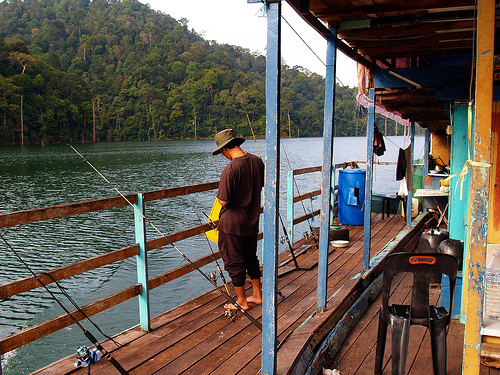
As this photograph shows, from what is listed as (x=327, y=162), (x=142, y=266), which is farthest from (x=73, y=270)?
(x=327, y=162)

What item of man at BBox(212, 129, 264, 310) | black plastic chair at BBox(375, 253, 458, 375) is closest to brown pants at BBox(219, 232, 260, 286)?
man at BBox(212, 129, 264, 310)

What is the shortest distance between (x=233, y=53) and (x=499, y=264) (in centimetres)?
12948

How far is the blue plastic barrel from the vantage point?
8.12m

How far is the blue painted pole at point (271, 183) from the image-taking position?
2.50 meters

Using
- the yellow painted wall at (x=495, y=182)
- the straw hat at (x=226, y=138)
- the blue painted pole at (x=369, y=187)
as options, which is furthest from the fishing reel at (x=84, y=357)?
the yellow painted wall at (x=495, y=182)

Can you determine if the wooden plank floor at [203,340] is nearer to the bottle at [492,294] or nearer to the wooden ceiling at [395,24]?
the bottle at [492,294]

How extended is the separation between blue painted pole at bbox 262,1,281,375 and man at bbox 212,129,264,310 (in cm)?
110

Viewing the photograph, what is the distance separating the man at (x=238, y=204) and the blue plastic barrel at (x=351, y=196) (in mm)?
4552

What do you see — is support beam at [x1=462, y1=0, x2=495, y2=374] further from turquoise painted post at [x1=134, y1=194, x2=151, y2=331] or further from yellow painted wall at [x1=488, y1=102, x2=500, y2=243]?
yellow painted wall at [x1=488, y1=102, x2=500, y2=243]

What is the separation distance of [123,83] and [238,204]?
97.9 m

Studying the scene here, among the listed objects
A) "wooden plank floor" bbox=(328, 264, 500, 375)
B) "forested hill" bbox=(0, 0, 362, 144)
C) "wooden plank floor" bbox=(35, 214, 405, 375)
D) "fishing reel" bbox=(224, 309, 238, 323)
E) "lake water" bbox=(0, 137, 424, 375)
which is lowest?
"lake water" bbox=(0, 137, 424, 375)

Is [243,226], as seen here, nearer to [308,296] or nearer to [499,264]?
[308,296]

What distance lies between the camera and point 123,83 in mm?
95625

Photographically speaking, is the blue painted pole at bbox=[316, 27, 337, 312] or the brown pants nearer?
the blue painted pole at bbox=[316, 27, 337, 312]
